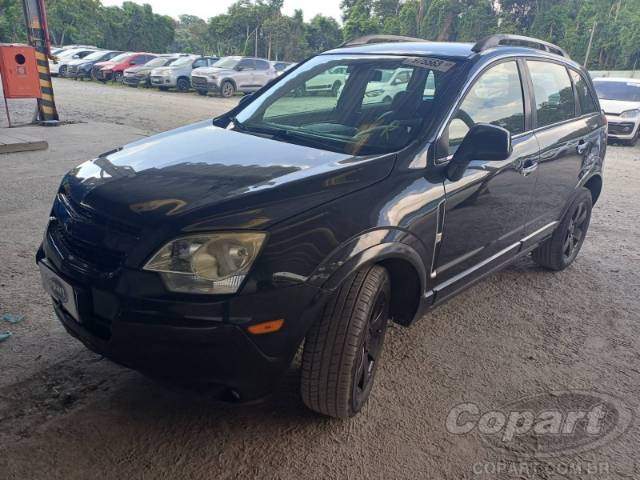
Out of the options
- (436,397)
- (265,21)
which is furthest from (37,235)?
(265,21)

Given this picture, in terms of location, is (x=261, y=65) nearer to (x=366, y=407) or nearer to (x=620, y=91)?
(x=620, y=91)

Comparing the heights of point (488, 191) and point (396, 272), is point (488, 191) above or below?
→ above

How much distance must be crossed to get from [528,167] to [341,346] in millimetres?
1932

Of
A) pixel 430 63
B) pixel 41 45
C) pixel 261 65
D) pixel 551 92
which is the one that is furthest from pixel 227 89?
pixel 430 63

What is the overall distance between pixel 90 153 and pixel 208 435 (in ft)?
22.1

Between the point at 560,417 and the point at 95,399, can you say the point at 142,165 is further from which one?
the point at 560,417

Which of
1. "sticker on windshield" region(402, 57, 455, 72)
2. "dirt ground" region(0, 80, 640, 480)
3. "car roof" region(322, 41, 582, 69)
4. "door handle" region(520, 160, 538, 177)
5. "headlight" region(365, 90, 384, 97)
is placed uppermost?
"car roof" region(322, 41, 582, 69)

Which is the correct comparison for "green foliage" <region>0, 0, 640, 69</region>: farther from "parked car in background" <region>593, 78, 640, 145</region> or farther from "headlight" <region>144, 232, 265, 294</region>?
"headlight" <region>144, 232, 265, 294</region>

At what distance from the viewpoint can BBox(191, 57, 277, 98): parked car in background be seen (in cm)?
1980

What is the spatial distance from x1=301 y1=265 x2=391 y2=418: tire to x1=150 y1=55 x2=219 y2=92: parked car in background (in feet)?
70.2

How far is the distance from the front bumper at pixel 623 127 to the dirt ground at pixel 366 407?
933cm

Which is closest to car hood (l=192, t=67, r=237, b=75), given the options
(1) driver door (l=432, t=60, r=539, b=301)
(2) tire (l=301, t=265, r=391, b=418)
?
(1) driver door (l=432, t=60, r=539, b=301)

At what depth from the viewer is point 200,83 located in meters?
20.1

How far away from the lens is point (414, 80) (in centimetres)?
298
